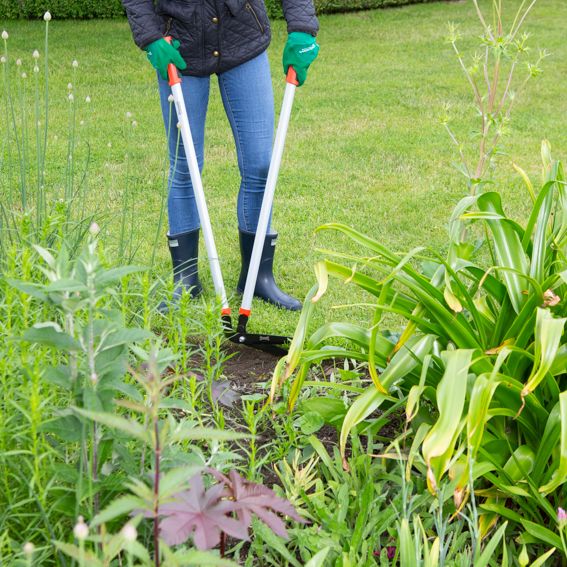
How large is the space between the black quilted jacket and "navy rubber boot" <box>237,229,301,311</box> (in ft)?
2.65

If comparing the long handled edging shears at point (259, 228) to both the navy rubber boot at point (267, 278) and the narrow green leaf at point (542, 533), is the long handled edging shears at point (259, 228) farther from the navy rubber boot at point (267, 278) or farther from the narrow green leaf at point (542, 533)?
the narrow green leaf at point (542, 533)

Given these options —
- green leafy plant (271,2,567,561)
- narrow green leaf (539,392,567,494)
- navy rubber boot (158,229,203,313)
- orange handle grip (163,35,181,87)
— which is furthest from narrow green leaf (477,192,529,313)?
navy rubber boot (158,229,203,313)

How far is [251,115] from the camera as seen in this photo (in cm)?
385

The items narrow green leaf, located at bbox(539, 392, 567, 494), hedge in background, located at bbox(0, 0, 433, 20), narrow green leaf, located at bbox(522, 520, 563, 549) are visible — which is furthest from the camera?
hedge in background, located at bbox(0, 0, 433, 20)

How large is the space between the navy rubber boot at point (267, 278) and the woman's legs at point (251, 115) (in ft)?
0.65

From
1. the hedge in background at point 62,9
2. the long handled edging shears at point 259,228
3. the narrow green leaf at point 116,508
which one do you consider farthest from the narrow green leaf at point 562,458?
the hedge in background at point 62,9

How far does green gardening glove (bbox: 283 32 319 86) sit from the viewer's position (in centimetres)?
362

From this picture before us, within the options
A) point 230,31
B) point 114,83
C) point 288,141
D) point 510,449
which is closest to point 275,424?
point 510,449

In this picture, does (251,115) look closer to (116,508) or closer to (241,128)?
(241,128)

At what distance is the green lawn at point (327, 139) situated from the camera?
5016 mm

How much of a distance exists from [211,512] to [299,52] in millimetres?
2488

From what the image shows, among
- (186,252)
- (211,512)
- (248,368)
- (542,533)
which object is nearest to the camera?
(211,512)

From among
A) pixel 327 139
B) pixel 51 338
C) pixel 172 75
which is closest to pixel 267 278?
pixel 172 75

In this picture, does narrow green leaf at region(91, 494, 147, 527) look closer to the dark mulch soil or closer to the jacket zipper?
the dark mulch soil
